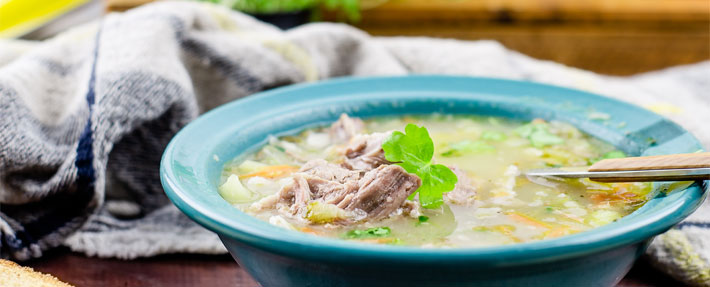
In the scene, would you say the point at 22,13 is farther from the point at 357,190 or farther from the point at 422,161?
the point at 422,161

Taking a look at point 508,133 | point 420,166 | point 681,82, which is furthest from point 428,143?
point 681,82

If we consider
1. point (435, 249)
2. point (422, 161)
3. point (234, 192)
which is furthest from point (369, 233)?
point (234, 192)

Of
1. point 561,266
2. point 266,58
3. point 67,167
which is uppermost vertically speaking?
point 561,266

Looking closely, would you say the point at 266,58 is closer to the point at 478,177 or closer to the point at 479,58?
the point at 479,58

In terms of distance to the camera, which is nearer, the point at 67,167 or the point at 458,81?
the point at 67,167

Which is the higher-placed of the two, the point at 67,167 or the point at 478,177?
the point at 478,177

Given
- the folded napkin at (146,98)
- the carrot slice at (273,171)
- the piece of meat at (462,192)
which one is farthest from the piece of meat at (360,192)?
the folded napkin at (146,98)

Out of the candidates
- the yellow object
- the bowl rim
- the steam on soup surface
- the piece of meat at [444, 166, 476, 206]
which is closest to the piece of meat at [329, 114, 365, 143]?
the steam on soup surface
